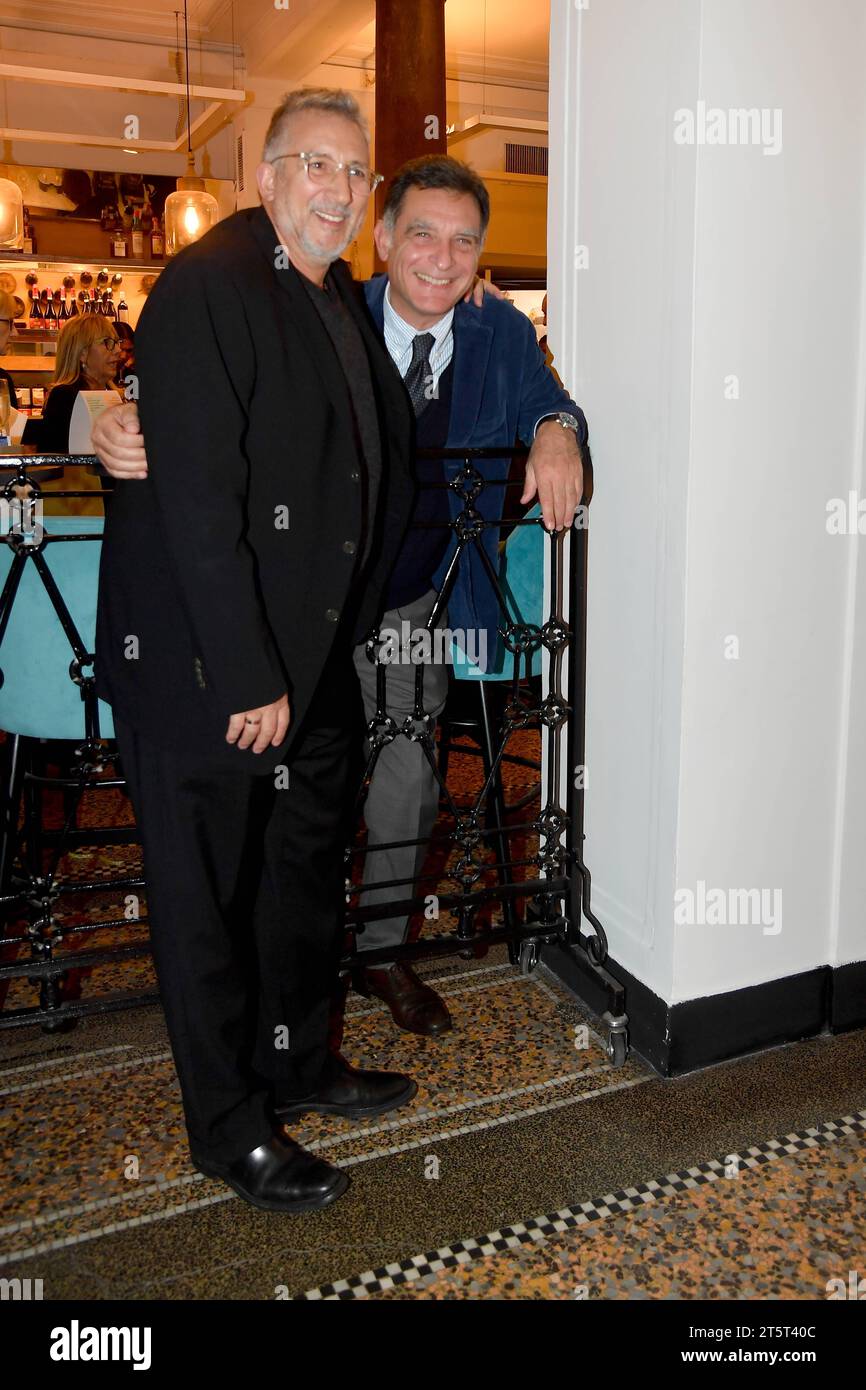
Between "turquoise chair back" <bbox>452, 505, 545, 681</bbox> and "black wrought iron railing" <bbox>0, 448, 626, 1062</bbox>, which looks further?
"turquoise chair back" <bbox>452, 505, 545, 681</bbox>

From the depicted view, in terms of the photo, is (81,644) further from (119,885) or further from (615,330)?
(615,330)

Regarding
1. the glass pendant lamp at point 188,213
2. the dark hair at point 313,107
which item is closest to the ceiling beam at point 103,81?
the glass pendant lamp at point 188,213

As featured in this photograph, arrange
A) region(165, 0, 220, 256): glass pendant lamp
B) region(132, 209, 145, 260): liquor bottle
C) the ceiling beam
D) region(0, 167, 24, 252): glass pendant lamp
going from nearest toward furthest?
the ceiling beam → region(165, 0, 220, 256): glass pendant lamp → region(0, 167, 24, 252): glass pendant lamp → region(132, 209, 145, 260): liquor bottle

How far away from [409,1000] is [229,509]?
1.24 meters

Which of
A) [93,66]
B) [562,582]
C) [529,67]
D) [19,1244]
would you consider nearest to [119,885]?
[19,1244]

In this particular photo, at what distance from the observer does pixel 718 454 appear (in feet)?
6.56

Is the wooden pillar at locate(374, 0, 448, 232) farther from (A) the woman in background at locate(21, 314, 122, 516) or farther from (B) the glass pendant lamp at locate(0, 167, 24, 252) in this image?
(B) the glass pendant lamp at locate(0, 167, 24, 252)

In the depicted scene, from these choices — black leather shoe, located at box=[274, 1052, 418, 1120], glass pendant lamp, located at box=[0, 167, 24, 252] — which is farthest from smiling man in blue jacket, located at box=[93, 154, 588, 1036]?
glass pendant lamp, located at box=[0, 167, 24, 252]

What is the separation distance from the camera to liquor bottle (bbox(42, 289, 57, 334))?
7863 mm

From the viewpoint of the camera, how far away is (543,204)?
8.87 meters

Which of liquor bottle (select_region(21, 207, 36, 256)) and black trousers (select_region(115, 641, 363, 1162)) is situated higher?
liquor bottle (select_region(21, 207, 36, 256))

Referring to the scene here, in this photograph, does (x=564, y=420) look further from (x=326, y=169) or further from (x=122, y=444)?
(x=122, y=444)

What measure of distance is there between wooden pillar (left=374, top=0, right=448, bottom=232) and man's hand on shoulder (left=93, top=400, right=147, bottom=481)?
4319mm
